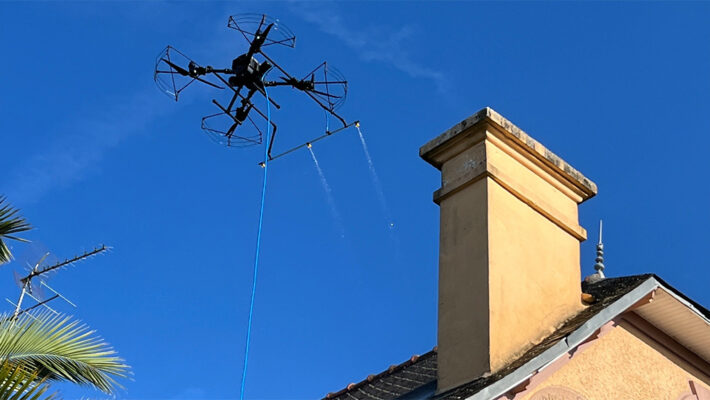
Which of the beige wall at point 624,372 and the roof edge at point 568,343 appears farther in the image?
the beige wall at point 624,372

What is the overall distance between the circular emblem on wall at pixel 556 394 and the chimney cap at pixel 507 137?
1867 millimetres

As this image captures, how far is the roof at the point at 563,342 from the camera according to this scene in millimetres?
6555

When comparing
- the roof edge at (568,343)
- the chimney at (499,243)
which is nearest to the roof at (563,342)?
the roof edge at (568,343)

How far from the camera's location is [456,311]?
729 cm

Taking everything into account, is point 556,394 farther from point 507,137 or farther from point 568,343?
point 507,137

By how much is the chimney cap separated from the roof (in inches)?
31.6

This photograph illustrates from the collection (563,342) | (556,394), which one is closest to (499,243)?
(563,342)

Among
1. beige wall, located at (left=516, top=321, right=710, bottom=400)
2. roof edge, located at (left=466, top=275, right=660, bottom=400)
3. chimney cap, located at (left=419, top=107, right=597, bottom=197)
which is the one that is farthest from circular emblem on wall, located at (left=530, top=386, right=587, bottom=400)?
chimney cap, located at (left=419, top=107, right=597, bottom=197)

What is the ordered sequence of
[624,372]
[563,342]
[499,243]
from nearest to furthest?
[563,342] < [624,372] < [499,243]

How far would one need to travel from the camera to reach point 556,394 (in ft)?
22.5

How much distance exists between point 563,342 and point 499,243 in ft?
2.88

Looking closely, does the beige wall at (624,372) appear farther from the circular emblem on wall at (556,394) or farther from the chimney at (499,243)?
the chimney at (499,243)

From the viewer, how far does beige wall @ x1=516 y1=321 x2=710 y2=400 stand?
276 inches

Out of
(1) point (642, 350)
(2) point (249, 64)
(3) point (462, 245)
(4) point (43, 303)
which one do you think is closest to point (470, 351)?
(3) point (462, 245)
